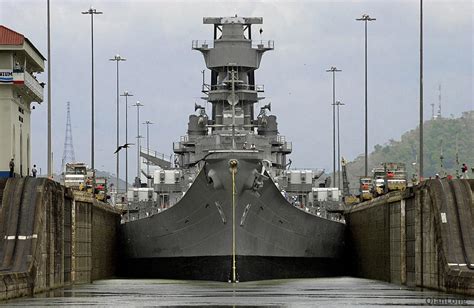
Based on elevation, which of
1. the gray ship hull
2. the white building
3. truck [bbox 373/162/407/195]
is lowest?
the gray ship hull

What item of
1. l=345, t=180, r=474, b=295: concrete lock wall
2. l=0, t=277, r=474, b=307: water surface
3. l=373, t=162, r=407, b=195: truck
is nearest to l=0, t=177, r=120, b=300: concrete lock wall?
l=0, t=277, r=474, b=307: water surface

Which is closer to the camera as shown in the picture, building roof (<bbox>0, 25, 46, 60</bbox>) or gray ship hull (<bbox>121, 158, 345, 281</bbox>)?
gray ship hull (<bbox>121, 158, 345, 281</bbox>)

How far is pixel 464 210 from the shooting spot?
64.1 metres

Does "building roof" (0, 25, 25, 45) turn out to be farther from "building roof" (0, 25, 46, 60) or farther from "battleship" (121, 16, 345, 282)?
"battleship" (121, 16, 345, 282)

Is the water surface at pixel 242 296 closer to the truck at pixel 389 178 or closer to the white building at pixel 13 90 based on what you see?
the truck at pixel 389 178

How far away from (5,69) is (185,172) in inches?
507

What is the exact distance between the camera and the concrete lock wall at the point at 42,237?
60.3 metres

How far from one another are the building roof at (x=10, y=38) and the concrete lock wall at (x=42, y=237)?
13.8 m

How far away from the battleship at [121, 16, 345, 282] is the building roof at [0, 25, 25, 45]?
469 inches

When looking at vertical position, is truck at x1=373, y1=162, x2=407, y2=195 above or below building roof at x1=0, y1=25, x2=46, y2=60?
below

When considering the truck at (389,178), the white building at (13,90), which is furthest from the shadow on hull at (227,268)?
the white building at (13,90)

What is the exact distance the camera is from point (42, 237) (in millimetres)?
63688

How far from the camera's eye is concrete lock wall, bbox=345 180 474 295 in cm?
6053

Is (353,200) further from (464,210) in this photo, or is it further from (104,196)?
(464,210)
